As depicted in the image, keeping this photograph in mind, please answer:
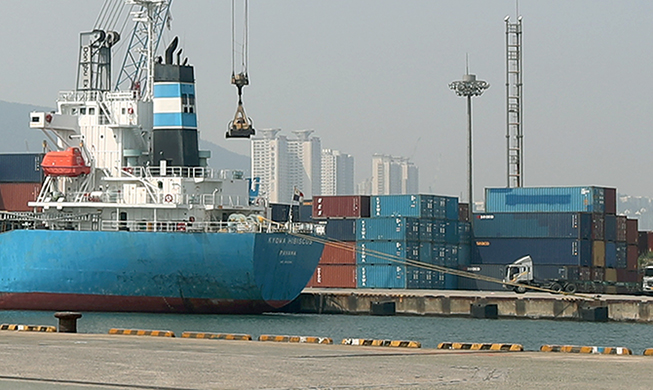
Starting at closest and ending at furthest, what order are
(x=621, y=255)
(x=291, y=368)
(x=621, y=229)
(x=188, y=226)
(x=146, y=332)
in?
(x=291, y=368) < (x=146, y=332) < (x=188, y=226) < (x=621, y=255) < (x=621, y=229)

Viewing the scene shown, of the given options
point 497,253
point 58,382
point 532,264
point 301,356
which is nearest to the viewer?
point 58,382

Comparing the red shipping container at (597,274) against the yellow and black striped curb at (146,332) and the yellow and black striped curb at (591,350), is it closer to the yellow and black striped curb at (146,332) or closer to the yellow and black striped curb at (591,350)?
the yellow and black striped curb at (146,332)

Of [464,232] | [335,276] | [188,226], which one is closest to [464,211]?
[464,232]

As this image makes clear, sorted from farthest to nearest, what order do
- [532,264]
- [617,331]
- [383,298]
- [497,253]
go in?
[497,253], [532,264], [383,298], [617,331]

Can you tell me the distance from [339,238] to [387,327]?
23608mm

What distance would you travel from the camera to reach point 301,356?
19.5m

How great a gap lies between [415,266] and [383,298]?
1302cm

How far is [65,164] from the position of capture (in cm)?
4544

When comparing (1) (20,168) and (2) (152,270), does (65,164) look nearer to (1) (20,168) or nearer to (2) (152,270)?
(2) (152,270)

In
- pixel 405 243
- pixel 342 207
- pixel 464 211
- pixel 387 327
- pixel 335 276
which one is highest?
pixel 342 207

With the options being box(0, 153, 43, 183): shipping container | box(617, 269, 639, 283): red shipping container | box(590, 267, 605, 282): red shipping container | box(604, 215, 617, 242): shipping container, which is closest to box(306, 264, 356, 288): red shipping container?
box(590, 267, 605, 282): red shipping container

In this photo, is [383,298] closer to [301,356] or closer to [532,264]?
[532,264]

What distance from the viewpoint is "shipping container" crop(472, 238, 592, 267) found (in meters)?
63.2

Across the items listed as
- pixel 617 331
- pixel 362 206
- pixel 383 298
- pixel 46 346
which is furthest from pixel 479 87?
pixel 46 346
